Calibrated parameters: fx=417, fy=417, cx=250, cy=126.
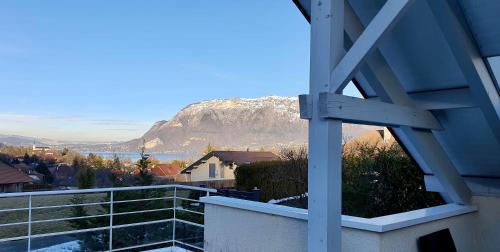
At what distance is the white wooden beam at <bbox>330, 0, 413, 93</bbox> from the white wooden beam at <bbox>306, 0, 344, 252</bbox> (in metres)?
0.05

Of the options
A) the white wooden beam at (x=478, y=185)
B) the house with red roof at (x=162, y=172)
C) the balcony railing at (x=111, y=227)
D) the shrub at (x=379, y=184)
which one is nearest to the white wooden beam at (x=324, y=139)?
the white wooden beam at (x=478, y=185)

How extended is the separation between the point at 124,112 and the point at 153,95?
506 cm

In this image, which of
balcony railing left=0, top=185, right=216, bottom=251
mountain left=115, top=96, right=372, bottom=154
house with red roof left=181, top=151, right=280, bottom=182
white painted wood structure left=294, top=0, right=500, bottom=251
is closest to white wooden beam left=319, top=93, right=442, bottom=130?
white painted wood structure left=294, top=0, right=500, bottom=251

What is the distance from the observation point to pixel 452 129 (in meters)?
3.22

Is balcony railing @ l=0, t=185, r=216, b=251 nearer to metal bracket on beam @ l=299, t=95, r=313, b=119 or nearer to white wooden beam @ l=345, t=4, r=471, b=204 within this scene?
white wooden beam @ l=345, t=4, r=471, b=204

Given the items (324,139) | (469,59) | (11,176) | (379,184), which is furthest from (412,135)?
(11,176)

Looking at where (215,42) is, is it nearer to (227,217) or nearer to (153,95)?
(153,95)

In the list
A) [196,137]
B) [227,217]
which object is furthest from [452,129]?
[196,137]

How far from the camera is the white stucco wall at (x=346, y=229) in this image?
2672mm

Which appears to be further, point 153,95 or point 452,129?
point 153,95

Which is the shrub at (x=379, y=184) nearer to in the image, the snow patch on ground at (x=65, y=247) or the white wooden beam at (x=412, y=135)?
the white wooden beam at (x=412, y=135)

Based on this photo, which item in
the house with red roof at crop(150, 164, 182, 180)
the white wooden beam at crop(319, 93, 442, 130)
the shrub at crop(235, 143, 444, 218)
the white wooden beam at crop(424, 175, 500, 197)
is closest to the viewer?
the white wooden beam at crop(319, 93, 442, 130)

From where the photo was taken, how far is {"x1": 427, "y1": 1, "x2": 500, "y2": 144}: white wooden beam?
2.25 meters

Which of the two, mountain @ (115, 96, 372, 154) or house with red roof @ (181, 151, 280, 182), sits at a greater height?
mountain @ (115, 96, 372, 154)
